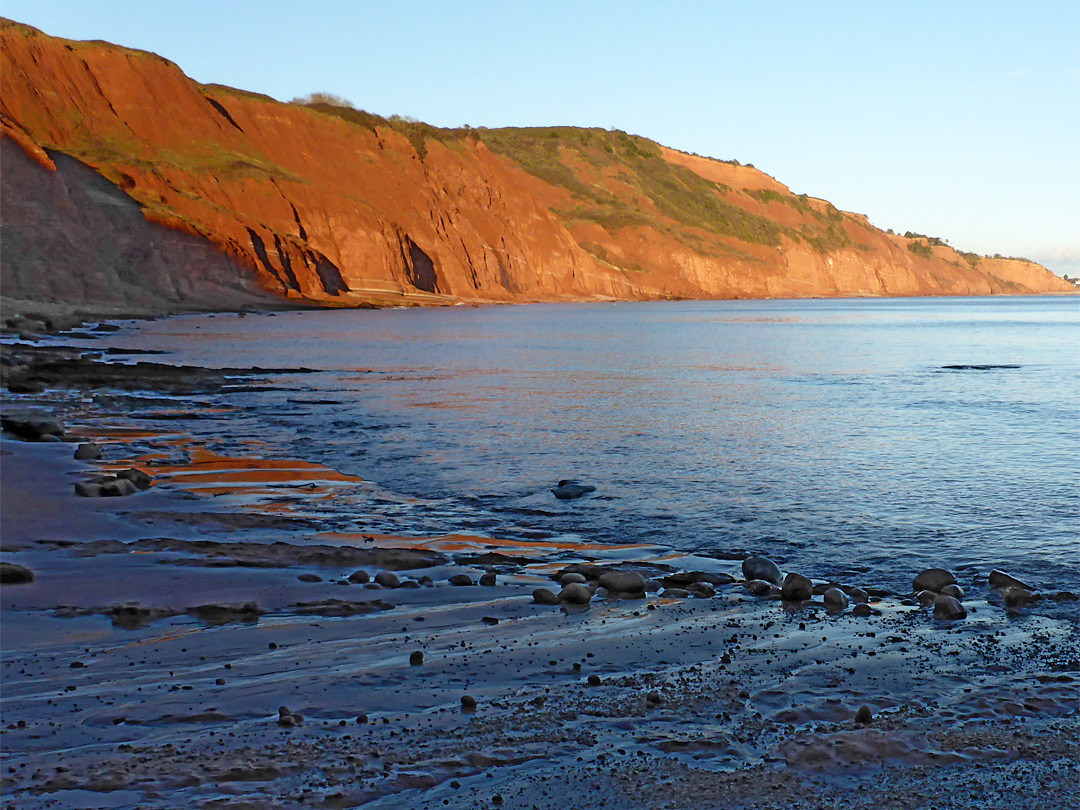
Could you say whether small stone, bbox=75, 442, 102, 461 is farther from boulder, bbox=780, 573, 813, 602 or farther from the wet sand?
boulder, bbox=780, 573, 813, 602

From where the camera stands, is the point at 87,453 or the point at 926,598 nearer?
the point at 926,598

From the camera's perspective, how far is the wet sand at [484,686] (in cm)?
461

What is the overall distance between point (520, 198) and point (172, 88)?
Answer: 172 ft

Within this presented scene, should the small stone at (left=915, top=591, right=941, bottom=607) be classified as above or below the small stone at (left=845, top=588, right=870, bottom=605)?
above

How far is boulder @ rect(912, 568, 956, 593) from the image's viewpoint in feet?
27.0

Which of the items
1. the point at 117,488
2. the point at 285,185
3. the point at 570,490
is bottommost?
the point at 570,490

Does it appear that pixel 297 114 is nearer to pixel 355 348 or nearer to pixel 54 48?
pixel 54 48

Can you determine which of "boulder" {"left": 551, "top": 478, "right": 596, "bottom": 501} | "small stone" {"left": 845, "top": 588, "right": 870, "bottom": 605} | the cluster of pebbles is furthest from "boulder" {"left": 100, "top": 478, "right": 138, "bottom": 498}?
"small stone" {"left": 845, "top": 588, "right": 870, "bottom": 605}

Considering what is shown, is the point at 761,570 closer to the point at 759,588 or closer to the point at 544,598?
the point at 759,588

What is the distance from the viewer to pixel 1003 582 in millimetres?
8352

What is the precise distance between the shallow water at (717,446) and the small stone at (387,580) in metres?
2.33

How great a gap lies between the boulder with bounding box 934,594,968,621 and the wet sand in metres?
0.12

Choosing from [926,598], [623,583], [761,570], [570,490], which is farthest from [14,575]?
[926,598]

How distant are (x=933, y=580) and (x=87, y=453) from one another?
11.3m
